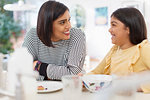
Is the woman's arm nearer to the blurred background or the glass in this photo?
the glass

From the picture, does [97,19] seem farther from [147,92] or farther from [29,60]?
[29,60]

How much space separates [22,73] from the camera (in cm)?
51

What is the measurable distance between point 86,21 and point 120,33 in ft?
11.0

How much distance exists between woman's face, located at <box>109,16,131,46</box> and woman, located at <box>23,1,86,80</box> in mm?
267

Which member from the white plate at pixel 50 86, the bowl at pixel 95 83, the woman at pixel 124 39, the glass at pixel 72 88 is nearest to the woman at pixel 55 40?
the woman at pixel 124 39

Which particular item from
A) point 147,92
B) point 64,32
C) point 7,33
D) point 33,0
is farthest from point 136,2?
point 147,92

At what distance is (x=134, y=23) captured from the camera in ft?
4.70

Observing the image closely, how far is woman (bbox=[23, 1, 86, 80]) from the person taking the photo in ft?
4.50

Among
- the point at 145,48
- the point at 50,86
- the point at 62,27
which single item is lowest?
the point at 50,86

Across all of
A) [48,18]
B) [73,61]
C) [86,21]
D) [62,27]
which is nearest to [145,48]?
[73,61]

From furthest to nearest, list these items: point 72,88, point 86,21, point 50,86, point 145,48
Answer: point 86,21
point 145,48
point 50,86
point 72,88

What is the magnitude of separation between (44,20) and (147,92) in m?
0.87

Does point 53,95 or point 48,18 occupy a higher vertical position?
point 48,18

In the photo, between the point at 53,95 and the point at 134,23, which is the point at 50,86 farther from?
the point at 134,23
